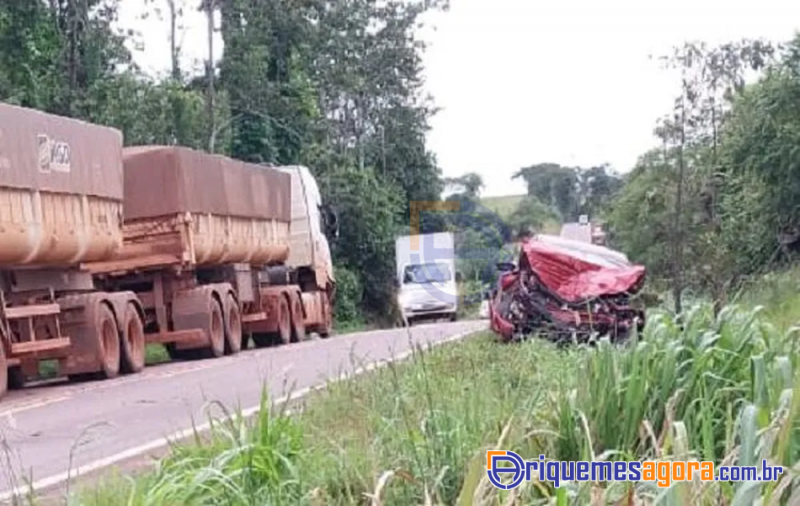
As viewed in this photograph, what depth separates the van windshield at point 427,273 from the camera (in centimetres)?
4150

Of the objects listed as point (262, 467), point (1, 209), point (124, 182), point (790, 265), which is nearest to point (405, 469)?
point (262, 467)

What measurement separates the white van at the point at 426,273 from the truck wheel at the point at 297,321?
1144 centimetres

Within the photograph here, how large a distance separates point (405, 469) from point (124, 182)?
15.2 m

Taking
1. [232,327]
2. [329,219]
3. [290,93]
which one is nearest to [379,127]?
[290,93]

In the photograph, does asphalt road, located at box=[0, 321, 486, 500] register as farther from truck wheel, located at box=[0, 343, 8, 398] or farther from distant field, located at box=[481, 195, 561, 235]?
distant field, located at box=[481, 195, 561, 235]

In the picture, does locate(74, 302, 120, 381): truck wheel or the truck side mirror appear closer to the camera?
locate(74, 302, 120, 381): truck wheel

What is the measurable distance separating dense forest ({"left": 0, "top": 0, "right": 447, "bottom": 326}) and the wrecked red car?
15.6 meters

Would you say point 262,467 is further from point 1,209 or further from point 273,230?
point 273,230

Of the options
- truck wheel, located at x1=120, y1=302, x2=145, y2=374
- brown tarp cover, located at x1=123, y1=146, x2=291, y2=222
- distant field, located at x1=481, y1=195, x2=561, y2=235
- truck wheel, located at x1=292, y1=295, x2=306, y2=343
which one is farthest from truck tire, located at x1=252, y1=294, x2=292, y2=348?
distant field, located at x1=481, y1=195, x2=561, y2=235

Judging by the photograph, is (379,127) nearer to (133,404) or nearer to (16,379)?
(16,379)

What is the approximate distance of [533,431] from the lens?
17.8ft

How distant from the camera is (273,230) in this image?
25812mm

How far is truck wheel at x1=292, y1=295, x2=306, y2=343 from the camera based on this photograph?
26812 mm

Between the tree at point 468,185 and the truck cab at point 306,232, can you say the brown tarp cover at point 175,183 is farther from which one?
the tree at point 468,185
